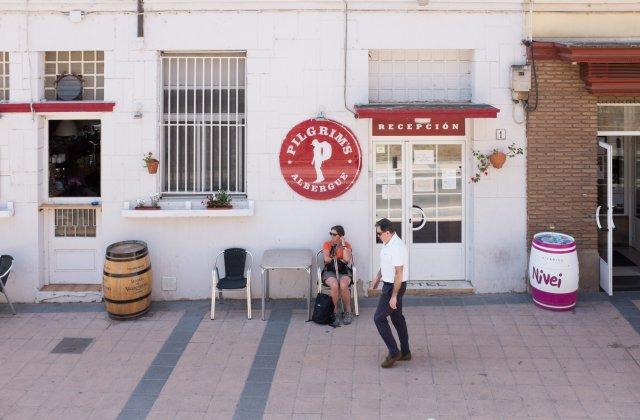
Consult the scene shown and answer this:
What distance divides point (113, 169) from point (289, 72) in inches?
116

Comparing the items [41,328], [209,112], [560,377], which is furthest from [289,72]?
[560,377]

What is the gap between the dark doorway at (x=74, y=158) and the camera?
1101 cm

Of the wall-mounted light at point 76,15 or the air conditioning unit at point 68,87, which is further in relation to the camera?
the air conditioning unit at point 68,87

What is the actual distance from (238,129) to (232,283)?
241 cm

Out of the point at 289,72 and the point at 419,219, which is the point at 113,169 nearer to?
the point at 289,72

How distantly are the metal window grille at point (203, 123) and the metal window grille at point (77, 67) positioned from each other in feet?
3.24

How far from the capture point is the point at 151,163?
10516 mm

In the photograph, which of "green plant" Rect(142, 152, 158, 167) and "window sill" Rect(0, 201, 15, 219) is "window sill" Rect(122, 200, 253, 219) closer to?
"green plant" Rect(142, 152, 158, 167)

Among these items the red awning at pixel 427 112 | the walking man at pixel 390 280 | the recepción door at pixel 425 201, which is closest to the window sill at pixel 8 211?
the red awning at pixel 427 112

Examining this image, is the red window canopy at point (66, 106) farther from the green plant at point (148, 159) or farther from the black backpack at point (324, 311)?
the black backpack at point (324, 311)

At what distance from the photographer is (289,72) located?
10586 millimetres

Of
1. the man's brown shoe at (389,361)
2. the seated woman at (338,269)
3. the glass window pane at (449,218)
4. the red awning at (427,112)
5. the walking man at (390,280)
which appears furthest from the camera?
the glass window pane at (449,218)

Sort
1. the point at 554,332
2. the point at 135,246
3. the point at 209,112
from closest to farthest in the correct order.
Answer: the point at 554,332
the point at 135,246
the point at 209,112

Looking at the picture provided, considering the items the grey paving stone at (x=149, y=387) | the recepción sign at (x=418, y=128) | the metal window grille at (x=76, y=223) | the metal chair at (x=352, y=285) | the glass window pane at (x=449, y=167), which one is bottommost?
the grey paving stone at (x=149, y=387)
